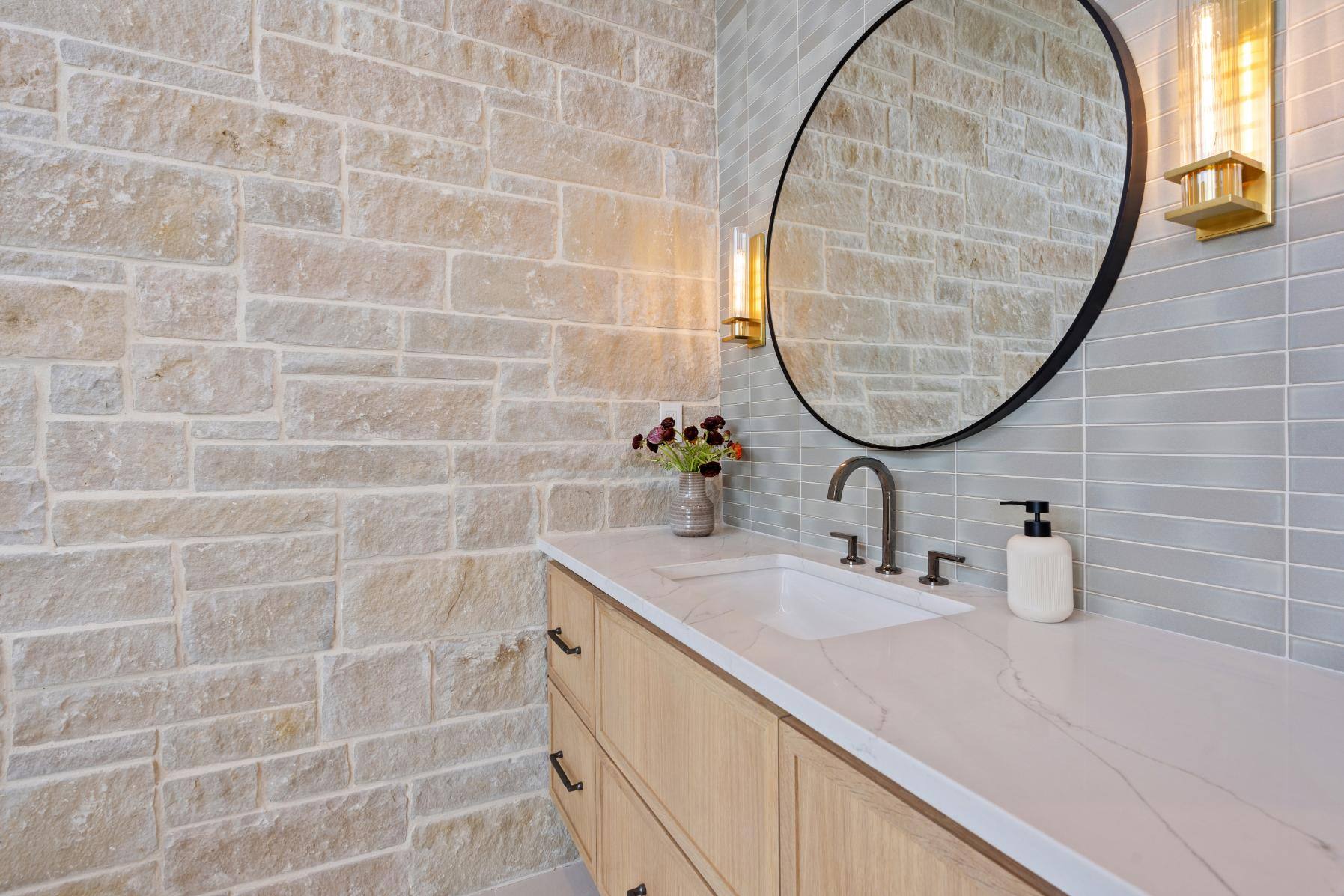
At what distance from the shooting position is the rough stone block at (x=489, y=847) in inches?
62.8

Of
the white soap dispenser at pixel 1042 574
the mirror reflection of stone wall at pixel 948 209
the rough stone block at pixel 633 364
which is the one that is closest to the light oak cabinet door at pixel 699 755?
the white soap dispenser at pixel 1042 574

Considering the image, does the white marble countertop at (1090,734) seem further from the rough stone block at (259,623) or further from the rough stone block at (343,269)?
the rough stone block at (343,269)

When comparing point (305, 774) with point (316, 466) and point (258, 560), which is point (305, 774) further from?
point (316, 466)

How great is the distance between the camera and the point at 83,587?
1309 mm

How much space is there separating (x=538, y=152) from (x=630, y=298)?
1.48 ft

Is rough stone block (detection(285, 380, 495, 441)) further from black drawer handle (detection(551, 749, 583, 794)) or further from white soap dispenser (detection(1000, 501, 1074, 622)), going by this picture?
white soap dispenser (detection(1000, 501, 1074, 622))

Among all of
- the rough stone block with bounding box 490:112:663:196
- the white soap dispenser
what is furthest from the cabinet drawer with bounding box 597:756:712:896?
the rough stone block with bounding box 490:112:663:196

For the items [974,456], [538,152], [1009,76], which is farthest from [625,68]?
[974,456]

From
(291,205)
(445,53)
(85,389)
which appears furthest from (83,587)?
(445,53)

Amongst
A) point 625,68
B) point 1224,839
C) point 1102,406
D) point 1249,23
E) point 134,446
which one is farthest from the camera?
point 625,68

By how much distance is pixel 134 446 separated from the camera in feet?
4.40

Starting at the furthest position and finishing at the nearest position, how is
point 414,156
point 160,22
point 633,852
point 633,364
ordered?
point 633,364 → point 414,156 → point 160,22 → point 633,852

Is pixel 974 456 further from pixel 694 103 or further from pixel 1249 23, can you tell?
pixel 694 103

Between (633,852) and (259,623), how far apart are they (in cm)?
96
